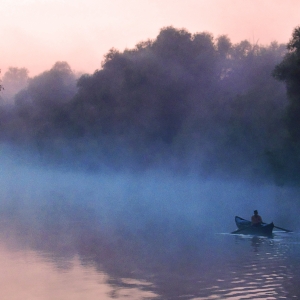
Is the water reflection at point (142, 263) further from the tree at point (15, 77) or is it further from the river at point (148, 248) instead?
the tree at point (15, 77)

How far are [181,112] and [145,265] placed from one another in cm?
3744

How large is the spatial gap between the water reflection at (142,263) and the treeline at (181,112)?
13147 mm

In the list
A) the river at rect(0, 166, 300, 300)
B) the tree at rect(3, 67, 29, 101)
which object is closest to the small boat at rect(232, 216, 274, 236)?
the river at rect(0, 166, 300, 300)

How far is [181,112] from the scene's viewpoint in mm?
56406

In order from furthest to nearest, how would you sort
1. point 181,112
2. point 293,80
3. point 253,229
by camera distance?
point 181,112, point 293,80, point 253,229

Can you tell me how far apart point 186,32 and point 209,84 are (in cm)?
770

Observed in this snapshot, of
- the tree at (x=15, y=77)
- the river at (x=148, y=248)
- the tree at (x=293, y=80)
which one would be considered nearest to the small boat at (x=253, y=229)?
the river at (x=148, y=248)

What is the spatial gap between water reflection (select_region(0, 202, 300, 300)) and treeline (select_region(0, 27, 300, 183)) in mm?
13147

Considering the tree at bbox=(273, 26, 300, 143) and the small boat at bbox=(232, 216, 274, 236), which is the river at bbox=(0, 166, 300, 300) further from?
the tree at bbox=(273, 26, 300, 143)

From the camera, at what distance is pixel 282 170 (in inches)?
1484

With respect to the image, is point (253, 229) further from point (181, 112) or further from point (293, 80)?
point (181, 112)

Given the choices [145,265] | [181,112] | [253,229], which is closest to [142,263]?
[145,265]

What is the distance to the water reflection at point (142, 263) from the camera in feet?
52.0

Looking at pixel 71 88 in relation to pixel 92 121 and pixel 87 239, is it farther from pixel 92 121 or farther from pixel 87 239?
pixel 87 239
